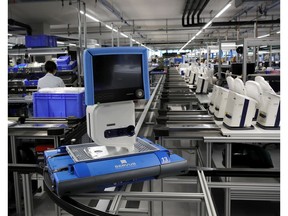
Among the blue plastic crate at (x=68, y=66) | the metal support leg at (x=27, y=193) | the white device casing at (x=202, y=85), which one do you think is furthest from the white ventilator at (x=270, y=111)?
the blue plastic crate at (x=68, y=66)

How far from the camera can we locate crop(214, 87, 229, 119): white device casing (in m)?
3.68

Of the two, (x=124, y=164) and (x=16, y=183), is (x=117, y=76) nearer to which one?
(x=124, y=164)

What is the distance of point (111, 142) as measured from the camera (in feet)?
5.21

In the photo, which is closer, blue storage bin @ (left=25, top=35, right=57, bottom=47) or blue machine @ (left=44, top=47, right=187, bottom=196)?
blue machine @ (left=44, top=47, right=187, bottom=196)

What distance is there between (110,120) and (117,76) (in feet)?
0.79

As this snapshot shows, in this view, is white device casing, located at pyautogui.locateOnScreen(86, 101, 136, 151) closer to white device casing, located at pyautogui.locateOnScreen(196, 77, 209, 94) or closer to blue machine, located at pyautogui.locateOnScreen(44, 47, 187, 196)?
blue machine, located at pyautogui.locateOnScreen(44, 47, 187, 196)

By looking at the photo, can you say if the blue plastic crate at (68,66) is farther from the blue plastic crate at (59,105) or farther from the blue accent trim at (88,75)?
the blue accent trim at (88,75)

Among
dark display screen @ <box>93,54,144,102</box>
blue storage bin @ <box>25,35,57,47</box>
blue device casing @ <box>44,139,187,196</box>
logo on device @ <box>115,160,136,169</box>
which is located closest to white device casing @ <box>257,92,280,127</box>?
blue device casing @ <box>44,139,187,196</box>

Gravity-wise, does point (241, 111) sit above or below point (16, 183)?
above

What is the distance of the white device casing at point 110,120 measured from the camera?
1.54 m

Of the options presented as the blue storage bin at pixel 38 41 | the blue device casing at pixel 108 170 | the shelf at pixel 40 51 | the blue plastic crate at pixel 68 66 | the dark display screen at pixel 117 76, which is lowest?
the blue device casing at pixel 108 170

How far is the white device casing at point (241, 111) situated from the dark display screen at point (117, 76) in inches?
73.6

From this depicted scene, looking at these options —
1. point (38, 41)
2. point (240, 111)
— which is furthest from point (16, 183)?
point (38, 41)

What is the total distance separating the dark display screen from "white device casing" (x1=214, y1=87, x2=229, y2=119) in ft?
7.55
